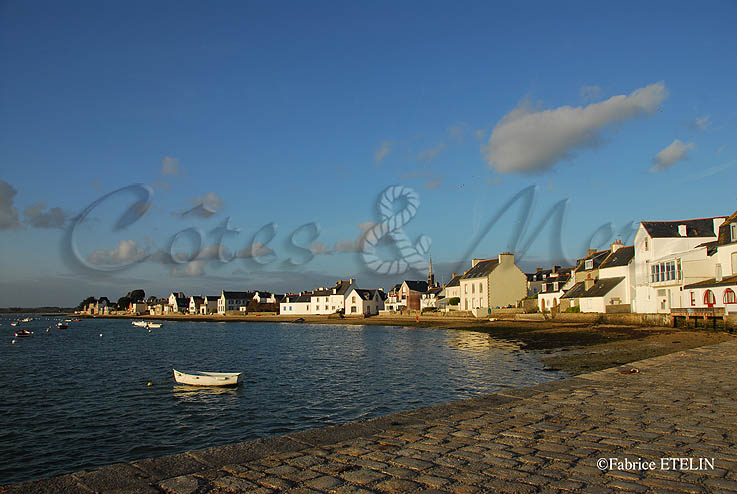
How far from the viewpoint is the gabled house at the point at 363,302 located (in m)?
130

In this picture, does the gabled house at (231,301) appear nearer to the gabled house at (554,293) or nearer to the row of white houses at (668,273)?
the gabled house at (554,293)

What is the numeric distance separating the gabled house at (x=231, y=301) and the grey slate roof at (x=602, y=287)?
140m

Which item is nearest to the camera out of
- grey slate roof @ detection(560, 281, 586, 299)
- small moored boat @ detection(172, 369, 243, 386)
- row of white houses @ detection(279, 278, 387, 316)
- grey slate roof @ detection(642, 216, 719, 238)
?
small moored boat @ detection(172, 369, 243, 386)

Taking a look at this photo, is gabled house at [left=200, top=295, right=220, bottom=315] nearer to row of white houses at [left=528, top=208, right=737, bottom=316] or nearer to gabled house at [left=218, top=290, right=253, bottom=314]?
gabled house at [left=218, top=290, right=253, bottom=314]

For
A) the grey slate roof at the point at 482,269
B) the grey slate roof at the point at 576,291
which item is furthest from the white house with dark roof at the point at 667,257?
the grey slate roof at the point at 482,269

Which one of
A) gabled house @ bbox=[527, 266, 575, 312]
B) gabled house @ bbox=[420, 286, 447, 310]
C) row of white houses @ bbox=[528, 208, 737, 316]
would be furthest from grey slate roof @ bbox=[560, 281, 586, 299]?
gabled house @ bbox=[420, 286, 447, 310]

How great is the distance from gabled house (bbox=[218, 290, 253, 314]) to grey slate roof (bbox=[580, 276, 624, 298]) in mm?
140225

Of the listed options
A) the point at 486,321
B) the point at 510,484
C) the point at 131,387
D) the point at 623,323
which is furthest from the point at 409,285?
the point at 510,484

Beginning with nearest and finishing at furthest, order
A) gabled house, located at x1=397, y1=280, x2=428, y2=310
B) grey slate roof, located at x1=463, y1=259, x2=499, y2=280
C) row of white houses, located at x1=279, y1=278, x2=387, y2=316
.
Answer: grey slate roof, located at x1=463, y1=259, x2=499, y2=280 → gabled house, located at x1=397, y1=280, x2=428, y2=310 → row of white houses, located at x1=279, y1=278, x2=387, y2=316

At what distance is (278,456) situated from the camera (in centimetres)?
697

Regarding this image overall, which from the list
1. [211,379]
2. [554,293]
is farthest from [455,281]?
[211,379]

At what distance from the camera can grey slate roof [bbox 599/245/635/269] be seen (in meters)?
58.8

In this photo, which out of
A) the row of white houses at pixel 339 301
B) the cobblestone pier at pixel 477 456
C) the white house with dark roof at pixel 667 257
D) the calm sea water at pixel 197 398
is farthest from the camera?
the row of white houses at pixel 339 301

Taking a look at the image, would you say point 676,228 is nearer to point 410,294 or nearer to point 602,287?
point 602,287
